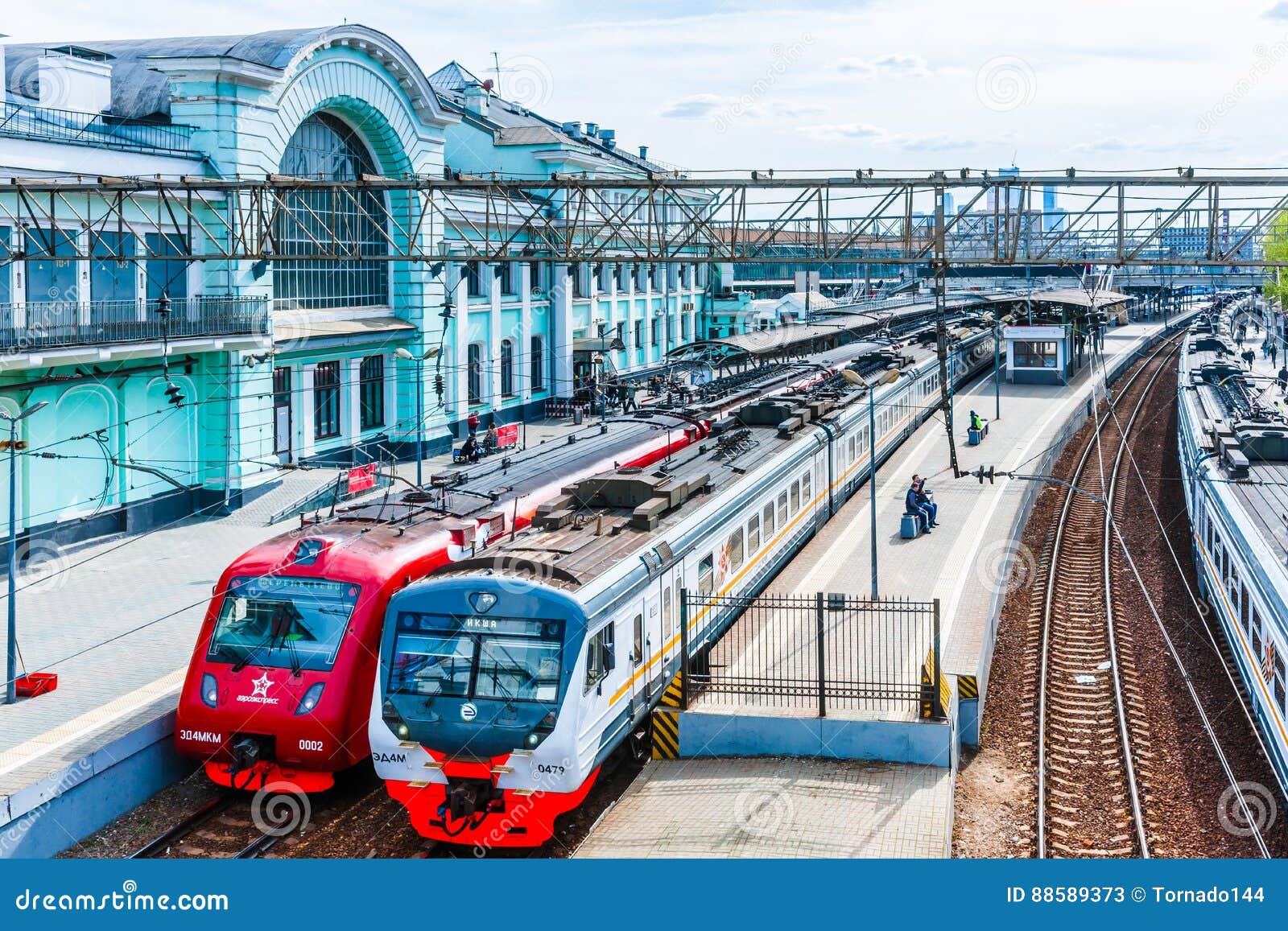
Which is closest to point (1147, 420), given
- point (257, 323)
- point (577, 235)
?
point (577, 235)

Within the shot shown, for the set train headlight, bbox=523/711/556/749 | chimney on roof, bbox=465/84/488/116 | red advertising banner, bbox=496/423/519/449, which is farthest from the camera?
chimney on roof, bbox=465/84/488/116

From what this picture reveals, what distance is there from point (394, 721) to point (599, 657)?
2260mm

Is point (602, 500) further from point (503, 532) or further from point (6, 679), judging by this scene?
point (6, 679)

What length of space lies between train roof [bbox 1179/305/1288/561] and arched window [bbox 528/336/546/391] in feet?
74.7

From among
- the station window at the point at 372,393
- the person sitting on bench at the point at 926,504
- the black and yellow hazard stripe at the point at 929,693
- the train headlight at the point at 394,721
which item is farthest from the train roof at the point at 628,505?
the station window at the point at 372,393

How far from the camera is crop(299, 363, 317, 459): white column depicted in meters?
34.8

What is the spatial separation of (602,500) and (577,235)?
31.8 meters

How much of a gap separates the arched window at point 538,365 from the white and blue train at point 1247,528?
2408 centimetres

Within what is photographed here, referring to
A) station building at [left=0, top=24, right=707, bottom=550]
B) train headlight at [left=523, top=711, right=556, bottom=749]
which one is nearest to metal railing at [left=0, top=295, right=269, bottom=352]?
station building at [left=0, top=24, right=707, bottom=550]

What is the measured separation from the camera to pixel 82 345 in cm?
2577

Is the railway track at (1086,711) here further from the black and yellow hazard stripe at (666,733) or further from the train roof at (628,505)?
the train roof at (628,505)

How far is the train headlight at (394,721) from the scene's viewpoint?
1338 centimetres

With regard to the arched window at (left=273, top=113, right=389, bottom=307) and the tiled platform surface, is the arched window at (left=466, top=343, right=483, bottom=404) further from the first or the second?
the tiled platform surface

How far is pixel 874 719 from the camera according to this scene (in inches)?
598
